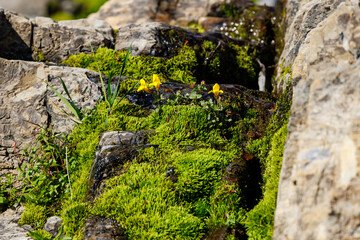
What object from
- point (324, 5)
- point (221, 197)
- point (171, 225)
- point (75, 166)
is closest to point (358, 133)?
point (221, 197)

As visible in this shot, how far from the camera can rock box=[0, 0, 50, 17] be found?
1838 centimetres

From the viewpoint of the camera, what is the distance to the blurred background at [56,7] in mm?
18500

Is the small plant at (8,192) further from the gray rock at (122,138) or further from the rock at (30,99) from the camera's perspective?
the gray rock at (122,138)

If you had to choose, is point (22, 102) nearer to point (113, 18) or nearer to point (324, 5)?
point (324, 5)

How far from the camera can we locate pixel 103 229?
385 cm

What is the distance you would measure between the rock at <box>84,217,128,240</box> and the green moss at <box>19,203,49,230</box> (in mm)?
1059

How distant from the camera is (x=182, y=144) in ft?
16.5

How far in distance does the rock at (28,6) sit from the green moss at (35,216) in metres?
16.7

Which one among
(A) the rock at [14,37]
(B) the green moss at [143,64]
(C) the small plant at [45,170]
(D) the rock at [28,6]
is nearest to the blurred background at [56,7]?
(D) the rock at [28,6]

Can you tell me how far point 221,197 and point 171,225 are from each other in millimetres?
800

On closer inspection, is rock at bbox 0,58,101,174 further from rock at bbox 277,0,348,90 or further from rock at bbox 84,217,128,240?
rock at bbox 277,0,348,90

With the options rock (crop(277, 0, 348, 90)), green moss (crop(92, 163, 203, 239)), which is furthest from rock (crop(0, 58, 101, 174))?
rock (crop(277, 0, 348, 90))

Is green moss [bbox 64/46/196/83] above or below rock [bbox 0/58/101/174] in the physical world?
above

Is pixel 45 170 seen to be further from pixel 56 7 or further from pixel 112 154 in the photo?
pixel 56 7
